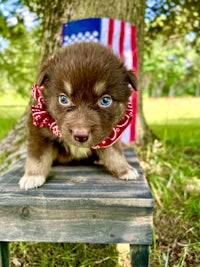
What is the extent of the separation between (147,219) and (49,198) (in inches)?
23.5

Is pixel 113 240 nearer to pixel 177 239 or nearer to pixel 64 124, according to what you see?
pixel 64 124

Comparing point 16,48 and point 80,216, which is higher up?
point 16,48

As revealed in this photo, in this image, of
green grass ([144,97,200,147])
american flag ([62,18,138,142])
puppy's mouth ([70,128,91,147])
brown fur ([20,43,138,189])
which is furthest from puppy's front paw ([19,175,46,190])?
green grass ([144,97,200,147])

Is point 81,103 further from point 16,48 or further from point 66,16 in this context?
point 16,48

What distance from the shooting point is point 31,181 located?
224 cm

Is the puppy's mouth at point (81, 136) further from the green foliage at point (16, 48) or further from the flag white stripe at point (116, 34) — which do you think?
the green foliage at point (16, 48)

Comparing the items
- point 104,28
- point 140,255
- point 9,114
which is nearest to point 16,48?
point 104,28

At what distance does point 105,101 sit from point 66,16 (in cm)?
222

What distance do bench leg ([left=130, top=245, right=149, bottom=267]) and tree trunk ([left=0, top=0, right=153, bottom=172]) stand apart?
225 centimetres

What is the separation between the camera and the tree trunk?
389 cm

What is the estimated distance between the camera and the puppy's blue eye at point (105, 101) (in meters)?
2.10

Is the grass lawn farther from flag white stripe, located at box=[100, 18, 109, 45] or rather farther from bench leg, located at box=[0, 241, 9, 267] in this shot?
flag white stripe, located at box=[100, 18, 109, 45]

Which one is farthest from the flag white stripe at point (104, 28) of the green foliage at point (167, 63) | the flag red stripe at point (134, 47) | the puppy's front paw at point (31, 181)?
the green foliage at point (167, 63)

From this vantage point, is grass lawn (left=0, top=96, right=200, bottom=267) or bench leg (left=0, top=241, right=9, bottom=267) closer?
bench leg (left=0, top=241, right=9, bottom=267)
